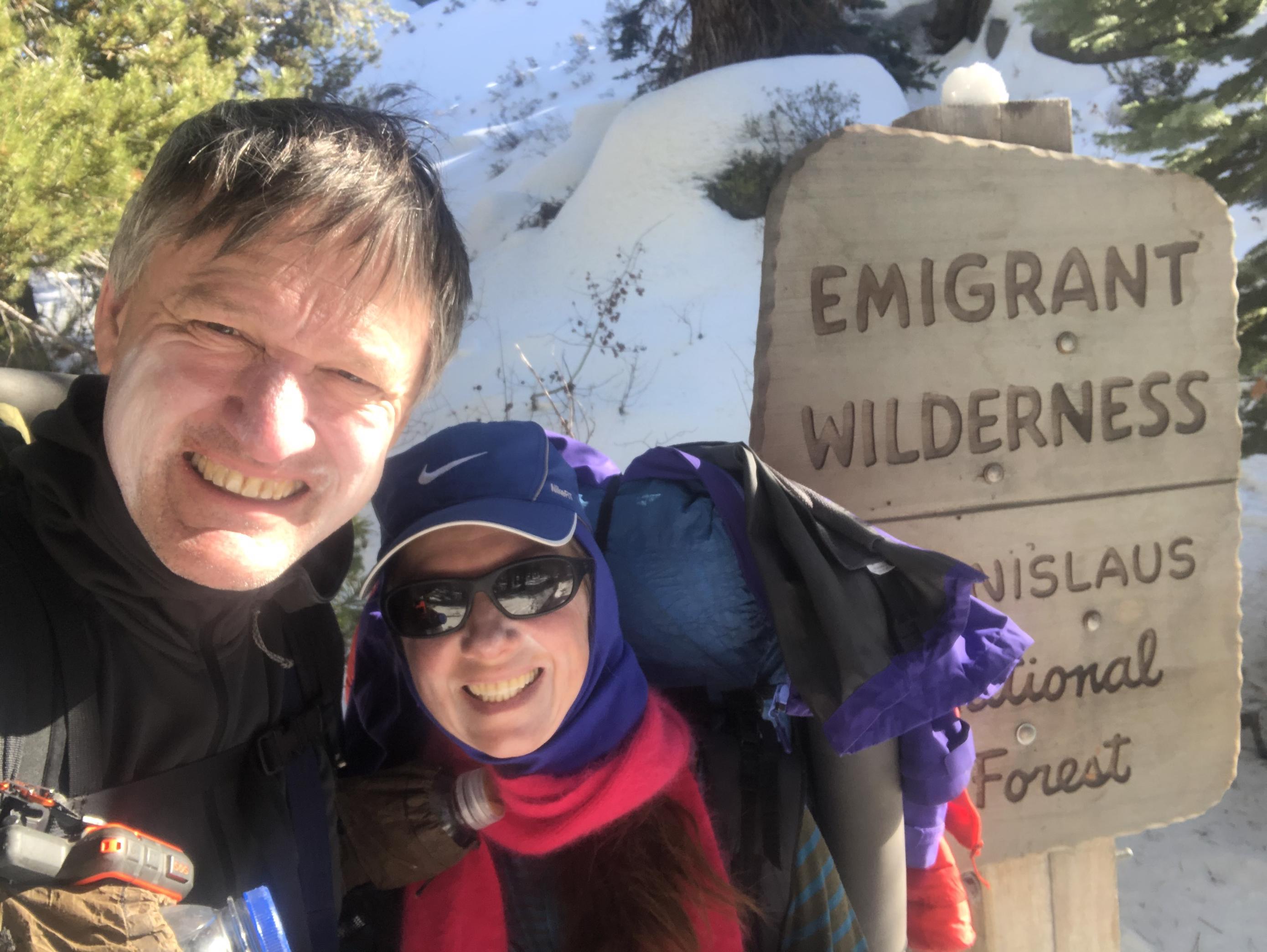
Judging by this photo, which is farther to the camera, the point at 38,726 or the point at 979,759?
the point at 979,759

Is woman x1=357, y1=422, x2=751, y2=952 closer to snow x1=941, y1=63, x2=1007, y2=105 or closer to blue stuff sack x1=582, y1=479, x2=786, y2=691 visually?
blue stuff sack x1=582, y1=479, x2=786, y2=691

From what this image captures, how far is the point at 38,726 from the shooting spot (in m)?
0.89

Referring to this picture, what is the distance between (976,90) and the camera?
1.76 metres

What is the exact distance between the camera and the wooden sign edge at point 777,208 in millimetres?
1633

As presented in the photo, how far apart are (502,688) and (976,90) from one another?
156 cm

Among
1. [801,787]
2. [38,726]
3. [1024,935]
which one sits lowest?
[1024,935]

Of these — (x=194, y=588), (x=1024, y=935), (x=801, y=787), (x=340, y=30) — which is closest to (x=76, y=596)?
(x=194, y=588)

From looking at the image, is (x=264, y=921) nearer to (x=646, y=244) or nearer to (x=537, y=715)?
(x=537, y=715)

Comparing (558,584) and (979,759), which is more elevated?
(558,584)

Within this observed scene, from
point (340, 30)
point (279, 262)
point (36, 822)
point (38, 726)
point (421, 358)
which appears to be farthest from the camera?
point (340, 30)

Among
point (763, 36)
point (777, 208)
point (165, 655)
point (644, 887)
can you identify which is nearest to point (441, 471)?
point (165, 655)

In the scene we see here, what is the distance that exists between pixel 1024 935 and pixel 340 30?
9.04m

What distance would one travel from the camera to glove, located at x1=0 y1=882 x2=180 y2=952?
659mm

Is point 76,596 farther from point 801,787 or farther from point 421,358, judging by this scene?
point 801,787
